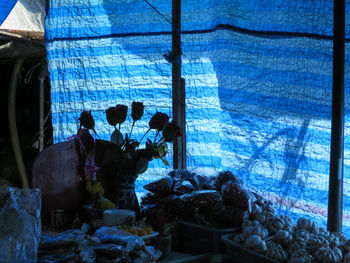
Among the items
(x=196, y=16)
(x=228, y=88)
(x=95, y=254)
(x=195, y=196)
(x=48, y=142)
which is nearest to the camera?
(x=95, y=254)

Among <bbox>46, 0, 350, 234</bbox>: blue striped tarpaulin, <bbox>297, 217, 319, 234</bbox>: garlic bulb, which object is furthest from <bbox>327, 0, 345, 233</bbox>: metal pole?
<bbox>46, 0, 350, 234</bbox>: blue striped tarpaulin

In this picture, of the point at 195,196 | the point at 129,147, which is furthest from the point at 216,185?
the point at 129,147

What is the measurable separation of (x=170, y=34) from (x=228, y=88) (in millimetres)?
643

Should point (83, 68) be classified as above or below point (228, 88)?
above

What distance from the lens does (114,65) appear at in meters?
2.80

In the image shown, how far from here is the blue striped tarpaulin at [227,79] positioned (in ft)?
6.63

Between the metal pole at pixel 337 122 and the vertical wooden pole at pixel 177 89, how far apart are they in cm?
110

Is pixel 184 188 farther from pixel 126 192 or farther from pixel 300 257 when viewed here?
pixel 300 257

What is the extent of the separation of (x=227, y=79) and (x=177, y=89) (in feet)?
1.24

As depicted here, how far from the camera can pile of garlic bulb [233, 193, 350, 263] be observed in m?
1.41

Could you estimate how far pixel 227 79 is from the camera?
2393mm

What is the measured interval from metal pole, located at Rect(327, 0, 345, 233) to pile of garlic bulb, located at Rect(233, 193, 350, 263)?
6.1 inches

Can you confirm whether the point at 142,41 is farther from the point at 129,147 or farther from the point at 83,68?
the point at 129,147

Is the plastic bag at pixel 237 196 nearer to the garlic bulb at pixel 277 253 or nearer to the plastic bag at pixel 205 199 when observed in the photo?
the plastic bag at pixel 205 199
